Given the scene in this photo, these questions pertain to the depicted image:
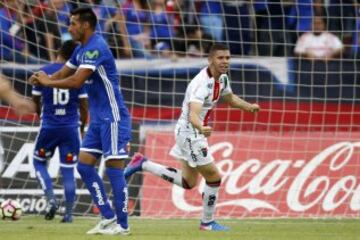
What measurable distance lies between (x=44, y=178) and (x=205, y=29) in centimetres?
395

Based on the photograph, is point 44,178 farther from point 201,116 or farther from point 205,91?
point 205,91

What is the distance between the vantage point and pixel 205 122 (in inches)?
495

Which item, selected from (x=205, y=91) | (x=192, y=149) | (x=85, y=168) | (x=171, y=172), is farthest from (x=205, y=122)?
(x=85, y=168)

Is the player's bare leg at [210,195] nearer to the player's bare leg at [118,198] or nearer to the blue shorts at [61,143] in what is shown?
the player's bare leg at [118,198]

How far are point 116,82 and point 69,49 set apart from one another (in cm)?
264

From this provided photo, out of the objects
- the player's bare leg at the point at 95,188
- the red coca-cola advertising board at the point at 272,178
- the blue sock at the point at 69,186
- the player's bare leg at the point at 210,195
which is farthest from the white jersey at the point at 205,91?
the red coca-cola advertising board at the point at 272,178

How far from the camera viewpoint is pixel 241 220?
570 inches

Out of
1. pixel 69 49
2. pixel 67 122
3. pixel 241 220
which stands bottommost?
pixel 241 220

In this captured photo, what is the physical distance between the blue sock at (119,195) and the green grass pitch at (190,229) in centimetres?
21

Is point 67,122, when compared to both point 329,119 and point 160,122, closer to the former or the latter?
point 160,122

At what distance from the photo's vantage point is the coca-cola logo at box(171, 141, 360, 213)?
607 inches

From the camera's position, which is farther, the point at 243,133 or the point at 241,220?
the point at 243,133

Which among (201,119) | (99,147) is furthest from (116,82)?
(201,119)

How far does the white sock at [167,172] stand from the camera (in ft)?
43.3
